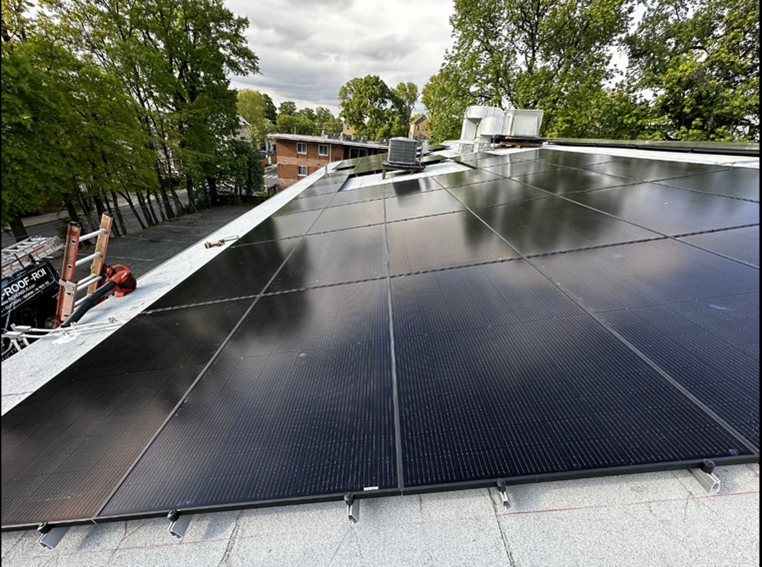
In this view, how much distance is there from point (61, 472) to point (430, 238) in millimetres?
5219

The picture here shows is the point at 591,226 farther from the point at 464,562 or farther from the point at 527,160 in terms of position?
the point at 527,160

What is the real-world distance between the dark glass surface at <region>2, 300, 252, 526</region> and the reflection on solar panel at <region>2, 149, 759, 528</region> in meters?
0.02

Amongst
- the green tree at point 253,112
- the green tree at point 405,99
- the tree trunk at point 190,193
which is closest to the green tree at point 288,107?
the green tree at point 253,112

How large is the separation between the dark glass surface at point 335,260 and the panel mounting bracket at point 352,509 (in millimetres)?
2983

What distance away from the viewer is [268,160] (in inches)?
2384

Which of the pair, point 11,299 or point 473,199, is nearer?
point 11,299

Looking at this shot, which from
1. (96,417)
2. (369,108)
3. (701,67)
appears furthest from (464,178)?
(369,108)

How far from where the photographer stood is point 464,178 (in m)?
9.77

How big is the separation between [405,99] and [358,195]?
4872 centimetres

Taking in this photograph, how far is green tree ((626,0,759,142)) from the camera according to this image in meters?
16.3

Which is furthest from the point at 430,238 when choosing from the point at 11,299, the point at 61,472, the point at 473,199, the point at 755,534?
the point at 11,299

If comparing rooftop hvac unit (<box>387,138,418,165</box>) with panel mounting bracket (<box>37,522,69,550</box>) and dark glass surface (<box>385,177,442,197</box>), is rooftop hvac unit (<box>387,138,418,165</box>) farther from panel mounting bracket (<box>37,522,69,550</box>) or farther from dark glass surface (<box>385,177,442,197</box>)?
panel mounting bracket (<box>37,522,69,550</box>)

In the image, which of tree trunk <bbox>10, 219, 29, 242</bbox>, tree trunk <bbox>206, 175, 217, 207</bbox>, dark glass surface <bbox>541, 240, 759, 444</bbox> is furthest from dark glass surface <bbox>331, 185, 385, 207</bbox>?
tree trunk <bbox>206, 175, 217, 207</bbox>

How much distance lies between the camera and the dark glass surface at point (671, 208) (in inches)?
164
